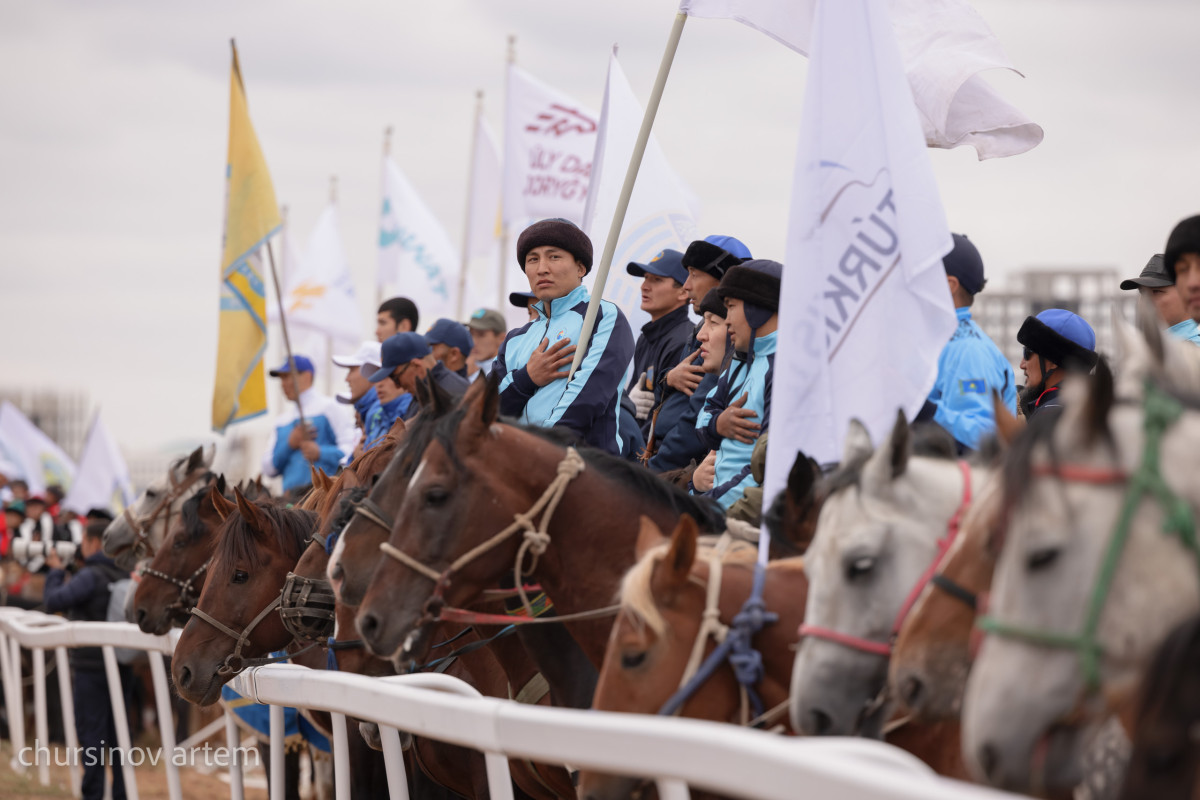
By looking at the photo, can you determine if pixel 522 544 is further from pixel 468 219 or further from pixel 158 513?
pixel 468 219

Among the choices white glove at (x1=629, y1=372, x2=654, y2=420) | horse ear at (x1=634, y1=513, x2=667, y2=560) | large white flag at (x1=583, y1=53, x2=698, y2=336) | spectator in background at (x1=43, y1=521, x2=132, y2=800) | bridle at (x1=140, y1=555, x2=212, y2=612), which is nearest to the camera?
horse ear at (x1=634, y1=513, x2=667, y2=560)

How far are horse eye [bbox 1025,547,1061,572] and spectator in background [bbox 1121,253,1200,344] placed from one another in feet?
9.25

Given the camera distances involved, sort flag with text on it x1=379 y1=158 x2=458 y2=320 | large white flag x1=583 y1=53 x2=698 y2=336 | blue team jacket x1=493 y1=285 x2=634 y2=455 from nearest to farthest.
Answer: blue team jacket x1=493 y1=285 x2=634 y2=455
large white flag x1=583 y1=53 x2=698 y2=336
flag with text on it x1=379 y1=158 x2=458 y2=320

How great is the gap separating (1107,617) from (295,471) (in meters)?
11.8

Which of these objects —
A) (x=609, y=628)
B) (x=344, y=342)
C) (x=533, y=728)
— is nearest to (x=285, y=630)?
(x=609, y=628)

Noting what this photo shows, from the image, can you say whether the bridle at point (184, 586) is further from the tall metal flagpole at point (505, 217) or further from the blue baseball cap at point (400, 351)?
the tall metal flagpole at point (505, 217)

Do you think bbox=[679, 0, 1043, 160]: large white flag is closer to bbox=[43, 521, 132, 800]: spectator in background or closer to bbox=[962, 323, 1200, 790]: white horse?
bbox=[962, 323, 1200, 790]: white horse

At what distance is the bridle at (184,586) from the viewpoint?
9258mm

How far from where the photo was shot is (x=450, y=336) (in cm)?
1120

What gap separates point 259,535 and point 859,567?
5.46 meters

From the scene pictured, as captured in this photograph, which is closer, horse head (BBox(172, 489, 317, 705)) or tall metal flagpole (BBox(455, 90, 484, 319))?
horse head (BBox(172, 489, 317, 705))

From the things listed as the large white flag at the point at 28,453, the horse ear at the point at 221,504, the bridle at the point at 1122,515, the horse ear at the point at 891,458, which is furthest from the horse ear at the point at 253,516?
the large white flag at the point at 28,453

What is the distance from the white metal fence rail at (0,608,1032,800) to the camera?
7.67 ft

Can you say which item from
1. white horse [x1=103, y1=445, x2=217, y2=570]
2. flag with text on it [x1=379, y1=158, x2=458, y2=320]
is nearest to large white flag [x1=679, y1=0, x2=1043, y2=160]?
white horse [x1=103, y1=445, x2=217, y2=570]
